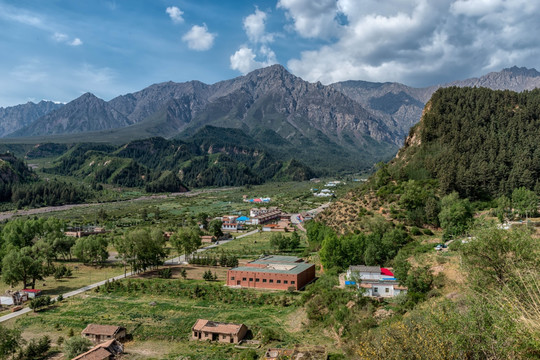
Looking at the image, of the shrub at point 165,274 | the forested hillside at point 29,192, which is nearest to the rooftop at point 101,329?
the shrub at point 165,274

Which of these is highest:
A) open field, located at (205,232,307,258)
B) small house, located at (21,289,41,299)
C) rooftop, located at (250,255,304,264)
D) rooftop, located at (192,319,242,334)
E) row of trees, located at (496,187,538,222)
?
row of trees, located at (496,187,538,222)

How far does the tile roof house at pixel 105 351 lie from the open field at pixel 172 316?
98 centimetres

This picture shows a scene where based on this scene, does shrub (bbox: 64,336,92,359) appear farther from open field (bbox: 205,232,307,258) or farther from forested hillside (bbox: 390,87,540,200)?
forested hillside (bbox: 390,87,540,200)

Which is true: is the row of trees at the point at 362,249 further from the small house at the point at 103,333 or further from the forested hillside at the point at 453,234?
the small house at the point at 103,333

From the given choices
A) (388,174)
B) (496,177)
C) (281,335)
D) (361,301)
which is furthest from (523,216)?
(281,335)

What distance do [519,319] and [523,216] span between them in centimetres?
4481

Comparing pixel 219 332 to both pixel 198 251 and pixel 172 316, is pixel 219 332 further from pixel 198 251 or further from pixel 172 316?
pixel 198 251

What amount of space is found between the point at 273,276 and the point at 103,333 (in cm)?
2090

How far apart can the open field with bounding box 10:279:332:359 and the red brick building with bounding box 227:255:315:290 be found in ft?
6.82

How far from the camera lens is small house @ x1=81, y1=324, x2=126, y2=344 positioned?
110ft

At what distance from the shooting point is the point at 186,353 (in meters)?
30.8

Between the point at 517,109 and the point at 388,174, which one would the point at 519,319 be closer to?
the point at 388,174

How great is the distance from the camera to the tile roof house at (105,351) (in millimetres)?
28953

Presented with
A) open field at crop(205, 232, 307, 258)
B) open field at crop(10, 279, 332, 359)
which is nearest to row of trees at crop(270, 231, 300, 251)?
open field at crop(205, 232, 307, 258)
